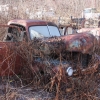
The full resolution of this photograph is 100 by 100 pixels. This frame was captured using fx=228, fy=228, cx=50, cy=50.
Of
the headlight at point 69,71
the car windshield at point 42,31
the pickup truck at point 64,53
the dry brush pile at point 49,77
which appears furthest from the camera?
the car windshield at point 42,31

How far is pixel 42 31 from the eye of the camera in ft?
16.9

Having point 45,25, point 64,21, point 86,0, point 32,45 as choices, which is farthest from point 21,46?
point 86,0

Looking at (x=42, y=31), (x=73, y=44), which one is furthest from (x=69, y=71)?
(x=42, y=31)

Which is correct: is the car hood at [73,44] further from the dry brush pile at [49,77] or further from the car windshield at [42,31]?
the car windshield at [42,31]

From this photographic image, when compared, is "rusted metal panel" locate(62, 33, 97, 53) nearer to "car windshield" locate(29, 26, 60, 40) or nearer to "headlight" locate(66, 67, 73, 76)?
"headlight" locate(66, 67, 73, 76)

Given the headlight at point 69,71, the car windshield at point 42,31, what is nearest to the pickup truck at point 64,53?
the headlight at point 69,71

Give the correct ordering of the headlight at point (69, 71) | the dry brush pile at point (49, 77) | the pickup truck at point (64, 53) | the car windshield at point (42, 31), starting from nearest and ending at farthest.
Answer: the dry brush pile at point (49, 77) < the headlight at point (69, 71) < the pickup truck at point (64, 53) < the car windshield at point (42, 31)

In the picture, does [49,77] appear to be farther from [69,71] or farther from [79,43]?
[79,43]

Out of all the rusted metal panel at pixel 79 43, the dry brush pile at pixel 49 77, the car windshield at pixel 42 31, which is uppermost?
the car windshield at pixel 42 31

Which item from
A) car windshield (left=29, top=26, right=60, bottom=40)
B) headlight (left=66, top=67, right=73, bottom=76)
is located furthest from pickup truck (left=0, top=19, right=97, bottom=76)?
car windshield (left=29, top=26, right=60, bottom=40)

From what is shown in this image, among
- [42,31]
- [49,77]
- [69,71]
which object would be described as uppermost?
[42,31]

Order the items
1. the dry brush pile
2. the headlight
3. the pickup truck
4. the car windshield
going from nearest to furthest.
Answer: the dry brush pile < the headlight < the pickup truck < the car windshield

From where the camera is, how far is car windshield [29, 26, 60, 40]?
16.3 feet

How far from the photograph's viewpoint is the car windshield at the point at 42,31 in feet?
16.3
